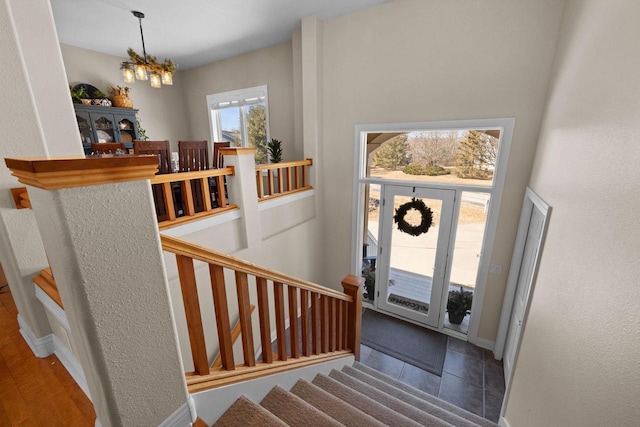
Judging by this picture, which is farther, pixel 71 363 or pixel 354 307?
pixel 354 307

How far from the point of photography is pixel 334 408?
1687 mm

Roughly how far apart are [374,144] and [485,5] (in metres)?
1.87

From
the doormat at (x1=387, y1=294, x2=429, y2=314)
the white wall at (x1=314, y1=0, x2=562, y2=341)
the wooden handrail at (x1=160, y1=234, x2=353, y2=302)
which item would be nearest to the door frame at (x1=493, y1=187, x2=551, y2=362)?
the white wall at (x1=314, y1=0, x2=562, y2=341)

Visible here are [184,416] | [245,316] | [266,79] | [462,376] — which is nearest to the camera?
[184,416]

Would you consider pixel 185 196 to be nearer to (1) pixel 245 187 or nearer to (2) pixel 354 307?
(1) pixel 245 187

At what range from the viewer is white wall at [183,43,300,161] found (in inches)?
176

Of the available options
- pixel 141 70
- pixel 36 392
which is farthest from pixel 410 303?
pixel 141 70

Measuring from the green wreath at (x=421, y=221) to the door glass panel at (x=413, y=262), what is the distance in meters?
0.04

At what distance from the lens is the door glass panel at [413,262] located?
3736 mm

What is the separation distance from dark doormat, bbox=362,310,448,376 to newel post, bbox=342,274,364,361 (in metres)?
1.13

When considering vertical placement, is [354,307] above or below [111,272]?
below

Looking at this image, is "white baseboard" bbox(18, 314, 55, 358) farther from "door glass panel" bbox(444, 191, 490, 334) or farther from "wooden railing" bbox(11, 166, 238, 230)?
"door glass panel" bbox(444, 191, 490, 334)

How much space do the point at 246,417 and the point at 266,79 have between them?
4841 mm

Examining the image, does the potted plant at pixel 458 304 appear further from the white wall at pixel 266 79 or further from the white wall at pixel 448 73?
the white wall at pixel 266 79
